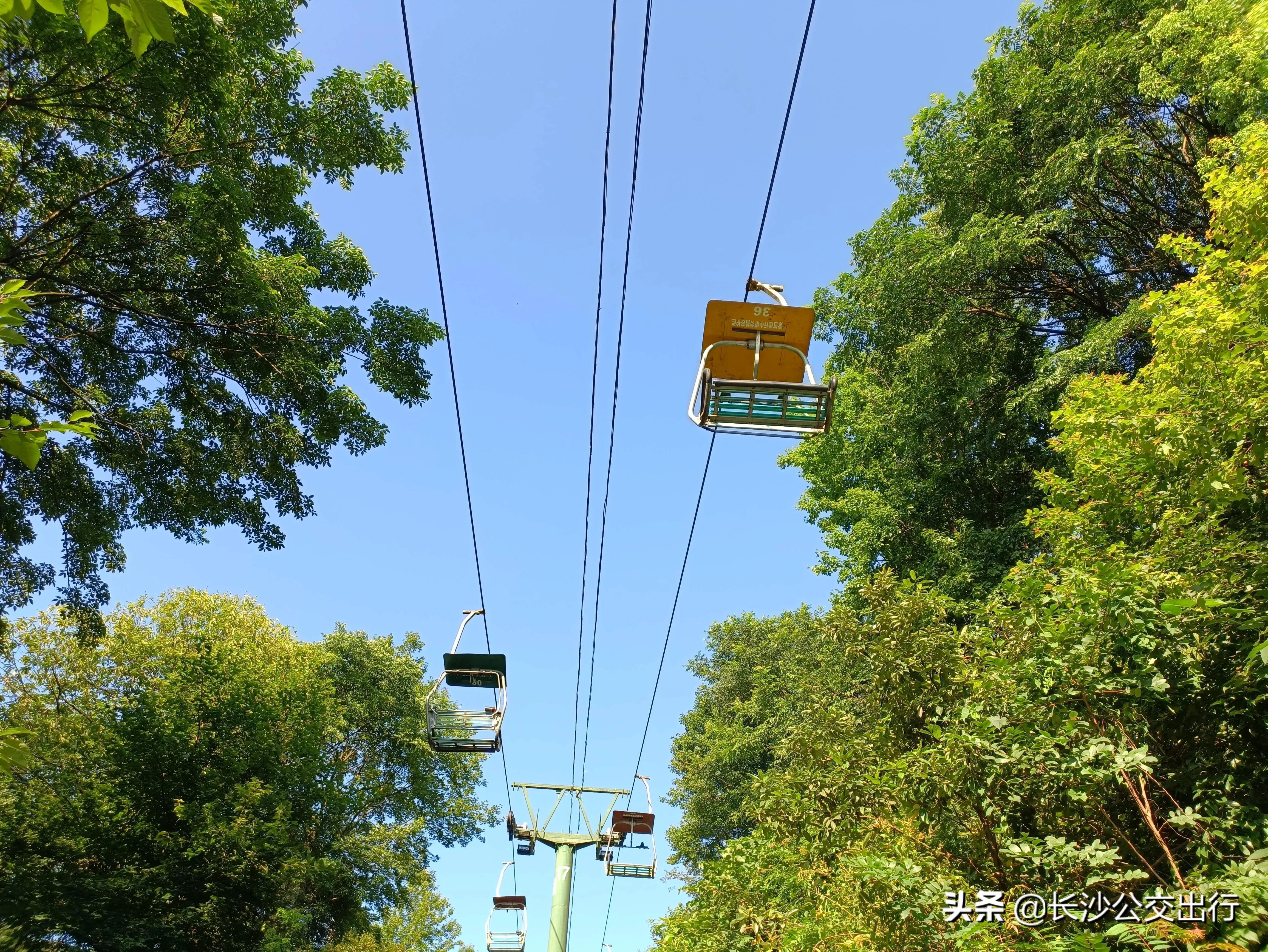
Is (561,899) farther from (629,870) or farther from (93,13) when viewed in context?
(93,13)

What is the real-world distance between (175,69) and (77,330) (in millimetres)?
3949

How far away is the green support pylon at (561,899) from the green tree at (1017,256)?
12226mm

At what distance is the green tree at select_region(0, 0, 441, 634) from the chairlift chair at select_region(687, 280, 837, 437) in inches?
232

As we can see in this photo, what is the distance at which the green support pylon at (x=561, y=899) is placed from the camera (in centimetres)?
2059

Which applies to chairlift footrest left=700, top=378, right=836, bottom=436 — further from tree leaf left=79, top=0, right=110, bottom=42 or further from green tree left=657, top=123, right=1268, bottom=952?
tree leaf left=79, top=0, right=110, bottom=42

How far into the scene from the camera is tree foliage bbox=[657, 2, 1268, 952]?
194 inches

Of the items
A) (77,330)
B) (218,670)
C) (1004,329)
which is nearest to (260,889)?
(218,670)

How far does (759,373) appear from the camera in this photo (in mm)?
6625

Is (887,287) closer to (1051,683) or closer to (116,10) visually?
(1051,683)

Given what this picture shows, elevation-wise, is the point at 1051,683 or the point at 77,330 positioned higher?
the point at 77,330

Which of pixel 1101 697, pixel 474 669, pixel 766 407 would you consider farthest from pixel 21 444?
pixel 474 669

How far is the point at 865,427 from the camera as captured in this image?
664 inches

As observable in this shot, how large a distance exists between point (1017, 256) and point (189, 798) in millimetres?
16761

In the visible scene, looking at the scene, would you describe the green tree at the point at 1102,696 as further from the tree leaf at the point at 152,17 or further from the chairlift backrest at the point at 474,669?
the chairlift backrest at the point at 474,669
